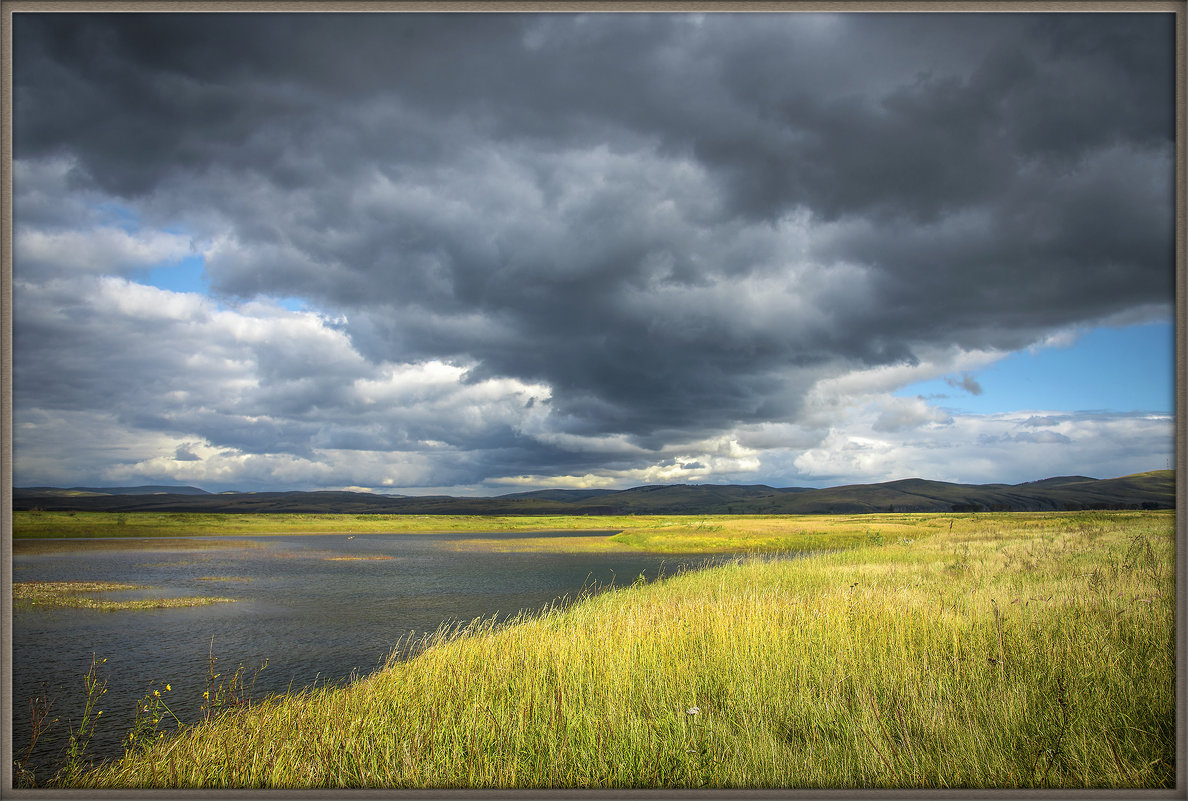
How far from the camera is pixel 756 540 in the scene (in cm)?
4728

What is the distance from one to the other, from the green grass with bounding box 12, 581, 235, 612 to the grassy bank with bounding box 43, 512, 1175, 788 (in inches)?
664

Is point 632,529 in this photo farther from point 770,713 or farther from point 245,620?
point 770,713

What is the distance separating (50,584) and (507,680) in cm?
2973

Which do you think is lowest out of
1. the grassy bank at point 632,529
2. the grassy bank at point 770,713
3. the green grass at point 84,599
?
the grassy bank at point 632,529

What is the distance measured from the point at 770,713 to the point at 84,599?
2686cm

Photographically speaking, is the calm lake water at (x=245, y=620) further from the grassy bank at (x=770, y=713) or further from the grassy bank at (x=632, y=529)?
the grassy bank at (x=632, y=529)

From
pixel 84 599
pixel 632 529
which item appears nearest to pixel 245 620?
pixel 84 599

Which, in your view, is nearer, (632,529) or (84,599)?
(84,599)

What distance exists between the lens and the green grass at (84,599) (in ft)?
67.1

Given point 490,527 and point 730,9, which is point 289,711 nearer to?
point 730,9

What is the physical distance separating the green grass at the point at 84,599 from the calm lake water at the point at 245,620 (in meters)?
0.93

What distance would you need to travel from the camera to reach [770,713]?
575 cm

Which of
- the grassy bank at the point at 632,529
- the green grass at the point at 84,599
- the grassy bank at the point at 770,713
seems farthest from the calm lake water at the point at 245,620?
the grassy bank at the point at 632,529

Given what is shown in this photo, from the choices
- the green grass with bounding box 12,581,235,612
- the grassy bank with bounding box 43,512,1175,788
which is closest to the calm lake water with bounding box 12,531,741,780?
the green grass with bounding box 12,581,235,612
